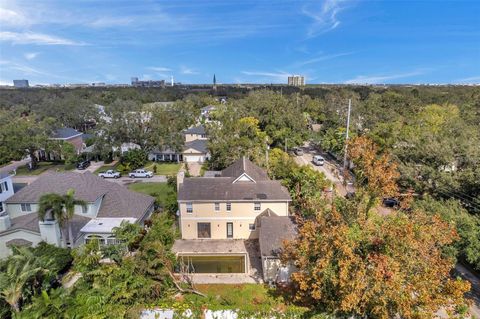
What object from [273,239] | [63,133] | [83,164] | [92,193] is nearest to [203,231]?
[273,239]

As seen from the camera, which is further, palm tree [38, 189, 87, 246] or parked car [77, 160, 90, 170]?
parked car [77, 160, 90, 170]

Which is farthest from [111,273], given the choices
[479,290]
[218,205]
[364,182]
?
[479,290]

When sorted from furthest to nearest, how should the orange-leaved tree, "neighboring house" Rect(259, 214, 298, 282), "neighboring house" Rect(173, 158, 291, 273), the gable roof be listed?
the gable roof < "neighboring house" Rect(173, 158, 291, 273) < "neighboring house" Rect(259, 214, 298, 282) < the orange-leaved tree

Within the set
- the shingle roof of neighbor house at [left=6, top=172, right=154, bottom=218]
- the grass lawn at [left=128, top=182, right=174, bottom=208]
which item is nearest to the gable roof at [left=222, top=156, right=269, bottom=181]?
the shingle roof of neighbor house at [left=6, top=172, right=154, bottom=218]

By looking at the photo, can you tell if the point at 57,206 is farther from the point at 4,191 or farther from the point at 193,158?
the point at 193,158

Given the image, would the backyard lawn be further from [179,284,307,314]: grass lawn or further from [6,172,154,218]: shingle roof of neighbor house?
[179,284,307,314]: grass lawn

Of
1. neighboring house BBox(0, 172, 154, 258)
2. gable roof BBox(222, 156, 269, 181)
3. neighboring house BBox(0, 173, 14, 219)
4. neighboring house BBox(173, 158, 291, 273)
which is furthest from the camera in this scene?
gable roof BBox(222, 156, 269, 181)
